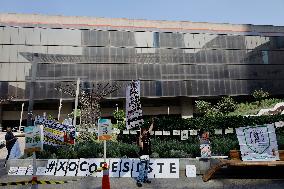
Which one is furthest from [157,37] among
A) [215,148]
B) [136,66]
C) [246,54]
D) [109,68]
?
[215,148]

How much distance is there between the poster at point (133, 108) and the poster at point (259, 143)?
317 cm

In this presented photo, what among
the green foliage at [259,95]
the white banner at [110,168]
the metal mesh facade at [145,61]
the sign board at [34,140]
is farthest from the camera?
the green foliage at [259,95]

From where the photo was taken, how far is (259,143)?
33.1ft

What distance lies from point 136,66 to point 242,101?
20772 millimetres

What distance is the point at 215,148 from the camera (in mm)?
13609

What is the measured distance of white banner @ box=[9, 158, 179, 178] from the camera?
11.2 meters

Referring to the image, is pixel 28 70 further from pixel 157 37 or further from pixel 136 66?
pixel 157 37

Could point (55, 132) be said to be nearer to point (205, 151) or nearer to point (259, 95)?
point (205, 151)

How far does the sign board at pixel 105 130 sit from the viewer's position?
968 centimetres

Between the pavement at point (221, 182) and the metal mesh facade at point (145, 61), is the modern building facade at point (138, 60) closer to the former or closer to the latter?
the metal mesh facade at point (145, 61)

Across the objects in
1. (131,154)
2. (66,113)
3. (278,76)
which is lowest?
(131,154)

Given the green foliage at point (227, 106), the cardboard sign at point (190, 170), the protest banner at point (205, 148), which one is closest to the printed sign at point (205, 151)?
the protest banner at point (205, 148)

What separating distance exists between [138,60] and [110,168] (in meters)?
44.4

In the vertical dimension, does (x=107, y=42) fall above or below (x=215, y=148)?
above
